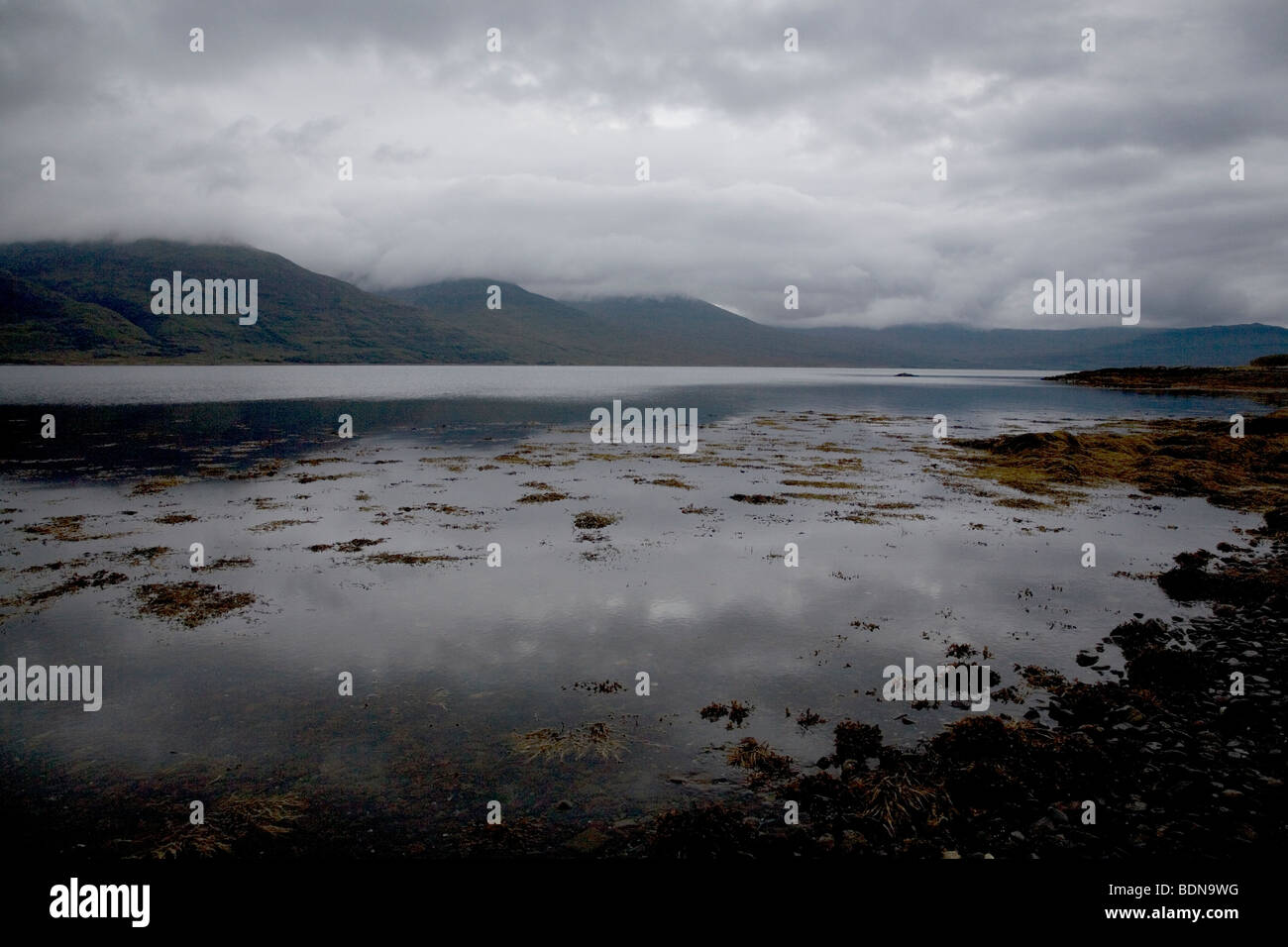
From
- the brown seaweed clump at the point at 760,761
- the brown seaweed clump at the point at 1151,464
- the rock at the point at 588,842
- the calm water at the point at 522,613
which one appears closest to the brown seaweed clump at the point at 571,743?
the calm water at the point at 522,613

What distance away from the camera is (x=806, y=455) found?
60.5 meters

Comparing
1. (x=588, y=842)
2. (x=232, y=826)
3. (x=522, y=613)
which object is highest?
(x=522, y=613)

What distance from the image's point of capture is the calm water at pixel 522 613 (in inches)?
500

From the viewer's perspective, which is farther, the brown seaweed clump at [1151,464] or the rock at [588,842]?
the brown seaweed clump at [1151,464]

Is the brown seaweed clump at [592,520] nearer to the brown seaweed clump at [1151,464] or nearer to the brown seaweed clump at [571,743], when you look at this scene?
the brown seaweed clump at [571,743]

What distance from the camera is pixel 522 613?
66.1 feet

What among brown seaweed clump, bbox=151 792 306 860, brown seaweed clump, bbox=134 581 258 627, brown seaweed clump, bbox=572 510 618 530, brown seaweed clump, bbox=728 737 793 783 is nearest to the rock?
brown seaweed clump, bbox=728 737 793 783

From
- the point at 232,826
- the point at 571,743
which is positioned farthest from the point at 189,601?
the point at 571,743

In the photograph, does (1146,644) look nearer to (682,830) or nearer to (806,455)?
(682,830)

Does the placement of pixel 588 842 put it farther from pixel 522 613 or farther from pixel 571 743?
pixel 522 613

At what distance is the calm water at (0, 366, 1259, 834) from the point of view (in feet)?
41.6

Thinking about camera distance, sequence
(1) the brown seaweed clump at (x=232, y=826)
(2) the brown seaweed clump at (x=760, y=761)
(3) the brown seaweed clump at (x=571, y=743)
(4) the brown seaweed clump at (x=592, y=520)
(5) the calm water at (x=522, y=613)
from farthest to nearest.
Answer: (4) the brown seaweed clump at (x=592, y=520) → (5) the calm water at (x=522, y=613) → (3) the brown seaweed clump at (x=571, y=743) → (2) the brown seaweed clump at (x=760, y=761) → (1) the brown seaweed clump at (x=232, y=826)

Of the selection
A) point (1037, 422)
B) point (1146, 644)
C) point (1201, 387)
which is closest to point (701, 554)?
point (1146, 644)
